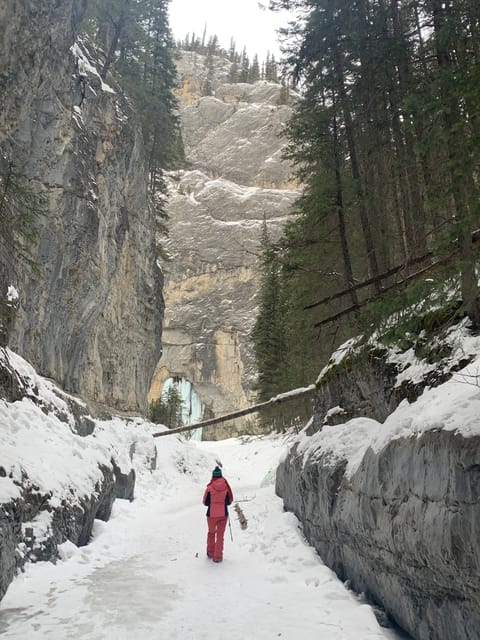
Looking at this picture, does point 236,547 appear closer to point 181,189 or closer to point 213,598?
point 213,598

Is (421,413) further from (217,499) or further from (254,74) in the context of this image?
(254,74)

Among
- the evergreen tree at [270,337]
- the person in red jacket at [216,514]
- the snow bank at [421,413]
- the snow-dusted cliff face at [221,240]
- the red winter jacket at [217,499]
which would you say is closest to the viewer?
the snow bank at [421,413]

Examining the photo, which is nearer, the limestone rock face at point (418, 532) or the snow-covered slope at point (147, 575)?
the limestone rock face at point (418, 532)

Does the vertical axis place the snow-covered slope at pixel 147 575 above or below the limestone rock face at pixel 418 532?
below

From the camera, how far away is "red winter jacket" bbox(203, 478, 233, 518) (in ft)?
28.5

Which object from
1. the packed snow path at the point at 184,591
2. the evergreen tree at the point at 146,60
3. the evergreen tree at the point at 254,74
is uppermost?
the evergreen tree at the point at 254,74

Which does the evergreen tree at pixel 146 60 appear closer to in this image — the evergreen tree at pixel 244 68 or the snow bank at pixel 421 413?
the snow bank at pixel 421 413

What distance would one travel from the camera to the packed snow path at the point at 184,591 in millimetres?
4855

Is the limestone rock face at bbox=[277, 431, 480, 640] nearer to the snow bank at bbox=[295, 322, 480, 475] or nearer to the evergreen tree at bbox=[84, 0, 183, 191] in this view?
the snow bank at bbox=[295, 322, 480, 475]

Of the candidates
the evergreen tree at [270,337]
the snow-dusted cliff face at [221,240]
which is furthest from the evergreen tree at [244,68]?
the evergreen tree at [270,337]

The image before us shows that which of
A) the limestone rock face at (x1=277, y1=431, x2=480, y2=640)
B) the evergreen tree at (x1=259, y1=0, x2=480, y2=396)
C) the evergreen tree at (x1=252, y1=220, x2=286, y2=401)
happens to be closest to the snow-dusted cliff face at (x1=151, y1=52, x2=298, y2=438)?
the evergreen tree at (x1=252, y1=220, x2=286, y2=401)

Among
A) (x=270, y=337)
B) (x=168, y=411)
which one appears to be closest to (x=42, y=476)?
(x=270, y=337)

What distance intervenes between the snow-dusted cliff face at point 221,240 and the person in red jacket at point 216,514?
1680 inches

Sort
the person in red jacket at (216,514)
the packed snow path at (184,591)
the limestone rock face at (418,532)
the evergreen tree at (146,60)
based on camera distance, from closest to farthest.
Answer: the limestone rock face at (418,532) < the packed snow path at (184,591) < the person in red jacket at (216,514) < the evergreen tree at (146,60)
